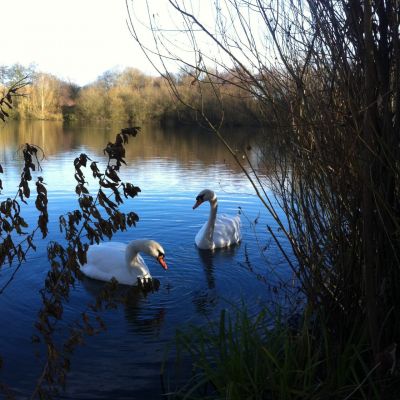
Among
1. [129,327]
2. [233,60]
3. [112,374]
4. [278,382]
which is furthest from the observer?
[129,327]

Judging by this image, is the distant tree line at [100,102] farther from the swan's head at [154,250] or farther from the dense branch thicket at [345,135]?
the dense branch thicket at [345,135]

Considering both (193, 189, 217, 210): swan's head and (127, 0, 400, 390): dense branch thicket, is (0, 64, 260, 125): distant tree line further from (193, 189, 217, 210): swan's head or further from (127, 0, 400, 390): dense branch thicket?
(127, 0, 400, 390): dense branch thicket

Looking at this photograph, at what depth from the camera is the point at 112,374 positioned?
3.98 m

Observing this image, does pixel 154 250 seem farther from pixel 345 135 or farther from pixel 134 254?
pixel 345 135

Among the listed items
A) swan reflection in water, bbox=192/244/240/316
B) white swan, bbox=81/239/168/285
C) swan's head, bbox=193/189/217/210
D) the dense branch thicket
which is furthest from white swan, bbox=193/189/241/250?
the dense branch thicket

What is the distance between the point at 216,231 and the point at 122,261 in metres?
2.20

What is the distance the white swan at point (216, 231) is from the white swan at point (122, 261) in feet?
5.27

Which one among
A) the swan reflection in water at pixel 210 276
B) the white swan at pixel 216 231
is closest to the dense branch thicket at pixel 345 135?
the swan reflection in water at pixel 210 276

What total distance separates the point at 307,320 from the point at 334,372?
0.38 m

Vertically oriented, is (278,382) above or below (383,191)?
below

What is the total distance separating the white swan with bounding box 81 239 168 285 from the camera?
6121mm

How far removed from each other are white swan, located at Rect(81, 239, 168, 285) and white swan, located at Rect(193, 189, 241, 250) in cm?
161

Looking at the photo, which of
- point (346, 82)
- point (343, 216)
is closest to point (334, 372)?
point (343, 216)

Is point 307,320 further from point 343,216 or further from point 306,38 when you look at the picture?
point 306,38
